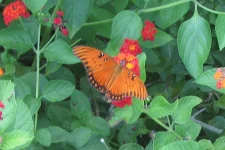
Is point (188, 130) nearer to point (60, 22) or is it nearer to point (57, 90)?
point (57, 90)

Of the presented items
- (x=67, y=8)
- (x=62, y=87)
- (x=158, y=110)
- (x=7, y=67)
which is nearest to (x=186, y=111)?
(x=158, y=110)

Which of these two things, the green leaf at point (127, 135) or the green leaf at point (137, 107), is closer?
the green leaf at point (137, 107)

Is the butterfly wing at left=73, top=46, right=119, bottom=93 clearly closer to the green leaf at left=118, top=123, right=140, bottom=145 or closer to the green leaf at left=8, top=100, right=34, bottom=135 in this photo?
the green leaf at left=8, top=100, right=34, bottom=135

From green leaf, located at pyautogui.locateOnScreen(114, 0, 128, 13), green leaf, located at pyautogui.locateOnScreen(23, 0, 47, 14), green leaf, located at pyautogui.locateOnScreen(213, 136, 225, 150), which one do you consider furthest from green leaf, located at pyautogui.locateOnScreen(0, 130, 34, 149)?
green leaf, located at pyautogui.locateOnScreen(114, 0, 128, 13)

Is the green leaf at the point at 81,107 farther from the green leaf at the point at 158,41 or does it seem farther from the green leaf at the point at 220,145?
the green leaf at the point at 220,145

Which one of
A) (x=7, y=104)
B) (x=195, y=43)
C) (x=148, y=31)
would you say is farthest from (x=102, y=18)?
(x=7, y=104)

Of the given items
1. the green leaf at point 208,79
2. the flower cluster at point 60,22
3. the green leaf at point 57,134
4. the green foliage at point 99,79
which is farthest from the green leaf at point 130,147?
the flower cluster at point 60,22
